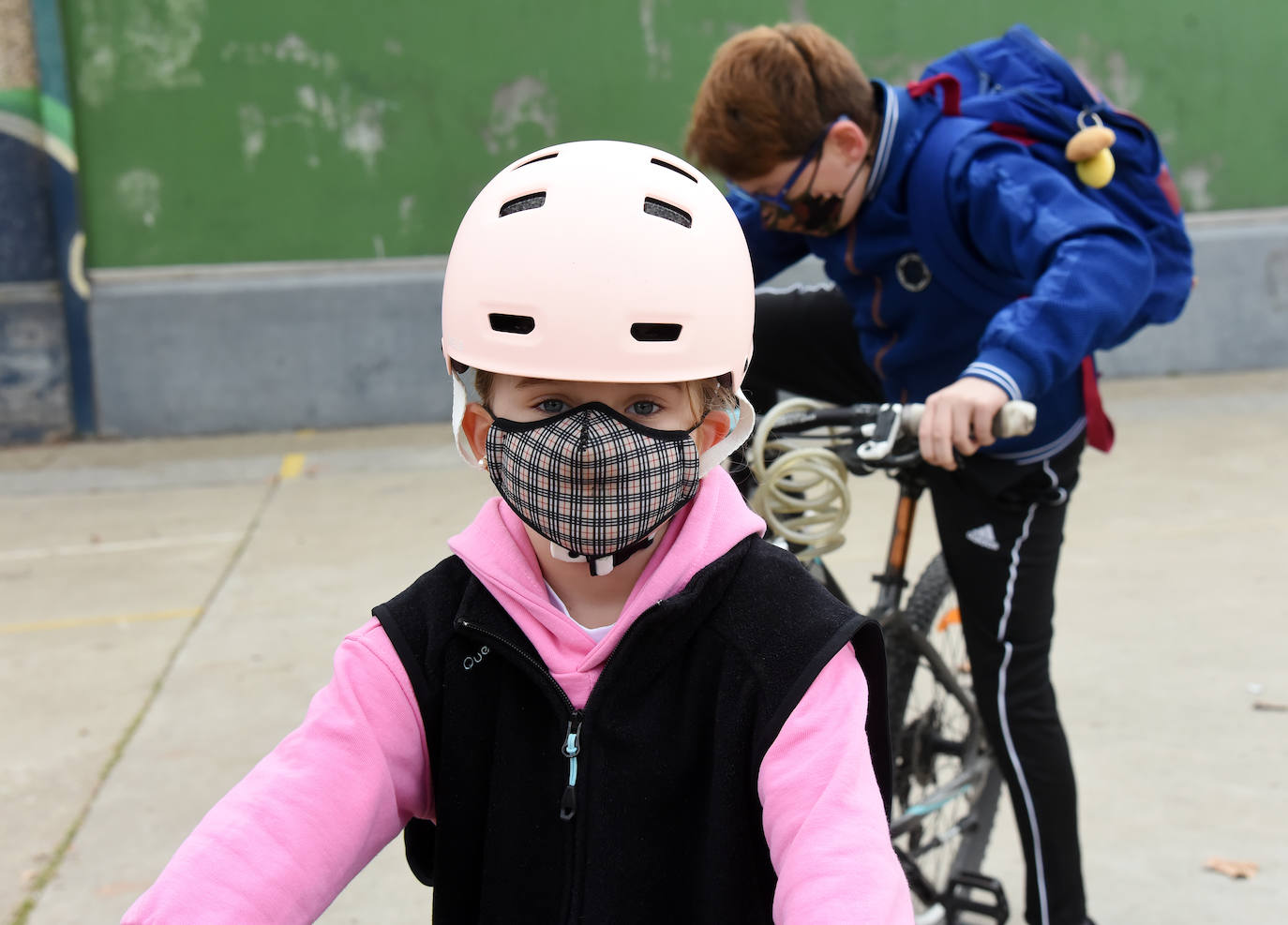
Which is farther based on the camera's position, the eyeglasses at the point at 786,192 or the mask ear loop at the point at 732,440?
the eyeglasses at the point at 786,192

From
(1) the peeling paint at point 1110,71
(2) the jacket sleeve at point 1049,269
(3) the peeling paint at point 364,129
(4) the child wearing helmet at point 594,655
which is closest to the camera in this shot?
(4) the child wearing helmet at point 594,655

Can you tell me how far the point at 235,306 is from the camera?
321 inches

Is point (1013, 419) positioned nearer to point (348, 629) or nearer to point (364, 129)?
point (348, 629)

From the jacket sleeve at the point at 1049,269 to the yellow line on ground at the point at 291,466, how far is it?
17.6 ft

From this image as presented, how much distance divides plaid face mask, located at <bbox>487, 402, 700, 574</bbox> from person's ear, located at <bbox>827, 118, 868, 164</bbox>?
1.10 m

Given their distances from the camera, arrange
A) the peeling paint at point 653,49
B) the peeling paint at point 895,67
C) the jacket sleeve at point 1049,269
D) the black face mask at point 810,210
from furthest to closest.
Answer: the peeling paint at point 895,67 → the peeling paint at point 653,49 → the black face mask at point 810,210 → the jacket sleeve at point 1049,269

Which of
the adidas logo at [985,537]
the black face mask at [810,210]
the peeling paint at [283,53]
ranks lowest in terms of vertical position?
the adidas logo at [985,537]

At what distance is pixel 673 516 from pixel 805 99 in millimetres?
1105

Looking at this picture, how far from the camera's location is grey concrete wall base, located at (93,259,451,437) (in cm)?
809

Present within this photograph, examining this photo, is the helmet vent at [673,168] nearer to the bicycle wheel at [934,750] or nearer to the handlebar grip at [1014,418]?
the handlebar grip at [1014,418]

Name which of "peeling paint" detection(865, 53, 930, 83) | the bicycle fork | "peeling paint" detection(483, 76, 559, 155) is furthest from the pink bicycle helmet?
"peeling paint" detection(865, 53, 930, 83)

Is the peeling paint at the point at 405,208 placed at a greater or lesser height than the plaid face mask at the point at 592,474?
lesser

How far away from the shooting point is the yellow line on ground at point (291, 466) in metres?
7.22

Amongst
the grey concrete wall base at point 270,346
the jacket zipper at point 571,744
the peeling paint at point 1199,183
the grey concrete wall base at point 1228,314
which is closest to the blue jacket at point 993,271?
the jacket zipper at point 571,744
